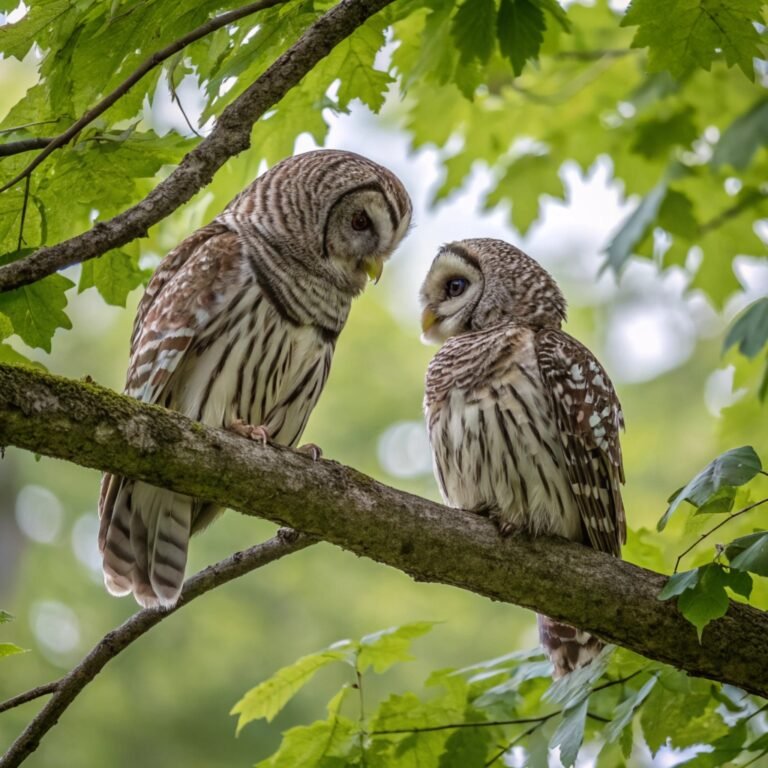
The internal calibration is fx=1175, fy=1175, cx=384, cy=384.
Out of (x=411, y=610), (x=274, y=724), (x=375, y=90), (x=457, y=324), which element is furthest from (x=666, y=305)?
(x=375, y=90)

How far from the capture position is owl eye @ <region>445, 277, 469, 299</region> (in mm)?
4996

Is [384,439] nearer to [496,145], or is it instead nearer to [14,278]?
[496,145]

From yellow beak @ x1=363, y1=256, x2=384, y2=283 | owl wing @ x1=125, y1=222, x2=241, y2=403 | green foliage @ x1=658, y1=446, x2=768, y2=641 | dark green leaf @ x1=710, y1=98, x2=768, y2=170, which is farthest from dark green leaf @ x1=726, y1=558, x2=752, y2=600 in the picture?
dark green leaf @ x1=710, y1=98, x2=768, y2=170

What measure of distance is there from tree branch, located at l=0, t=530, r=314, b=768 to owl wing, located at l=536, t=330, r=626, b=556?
114 centimetres

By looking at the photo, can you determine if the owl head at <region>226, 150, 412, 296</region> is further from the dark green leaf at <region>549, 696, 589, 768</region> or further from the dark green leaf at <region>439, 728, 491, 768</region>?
the dark green leaf at <region>549, 696, 589, 768</region>

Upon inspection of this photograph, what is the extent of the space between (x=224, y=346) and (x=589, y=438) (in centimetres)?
134

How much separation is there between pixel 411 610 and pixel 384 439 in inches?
89.0

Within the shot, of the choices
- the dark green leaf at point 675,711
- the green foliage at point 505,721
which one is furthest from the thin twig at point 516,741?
the dark green leaf at point 675,711

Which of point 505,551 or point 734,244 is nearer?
point 505,551

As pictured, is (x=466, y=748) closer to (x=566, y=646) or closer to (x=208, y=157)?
(x=566, y=646)

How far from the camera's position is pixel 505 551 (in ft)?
11.4

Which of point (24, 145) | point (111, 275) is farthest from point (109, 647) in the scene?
point (24, 145)

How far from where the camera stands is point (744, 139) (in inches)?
215

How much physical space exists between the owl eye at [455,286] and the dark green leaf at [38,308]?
2.08 meters
